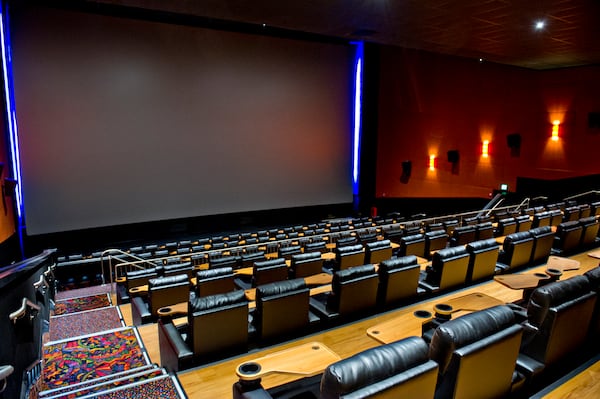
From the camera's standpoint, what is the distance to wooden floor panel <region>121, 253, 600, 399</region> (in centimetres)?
344

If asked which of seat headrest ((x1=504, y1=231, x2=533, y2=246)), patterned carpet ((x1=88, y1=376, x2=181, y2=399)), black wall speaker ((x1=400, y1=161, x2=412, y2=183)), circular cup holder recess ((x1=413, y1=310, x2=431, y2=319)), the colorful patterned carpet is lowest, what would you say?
the colorful patterned carpet

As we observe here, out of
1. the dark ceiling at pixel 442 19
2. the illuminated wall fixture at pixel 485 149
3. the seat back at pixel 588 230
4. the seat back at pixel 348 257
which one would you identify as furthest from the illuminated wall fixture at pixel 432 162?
the seat back at pixel 348 257

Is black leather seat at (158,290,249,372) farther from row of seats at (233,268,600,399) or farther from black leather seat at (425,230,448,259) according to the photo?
black leather seat at (425,230,448,259)

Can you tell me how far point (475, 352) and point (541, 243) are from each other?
15.9 ft

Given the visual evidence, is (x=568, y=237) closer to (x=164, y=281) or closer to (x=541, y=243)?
(x=541, y=243)

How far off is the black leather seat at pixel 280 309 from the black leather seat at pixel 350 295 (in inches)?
16.0

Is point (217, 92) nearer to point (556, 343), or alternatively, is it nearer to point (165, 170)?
point (165, 170)

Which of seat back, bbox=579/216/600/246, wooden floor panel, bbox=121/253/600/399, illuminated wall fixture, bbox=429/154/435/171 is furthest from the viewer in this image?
illuminated wall fixture, bbox=429/154/435/171

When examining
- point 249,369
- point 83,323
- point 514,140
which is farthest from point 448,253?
point 514,140

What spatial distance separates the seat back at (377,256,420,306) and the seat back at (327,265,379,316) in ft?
0.47

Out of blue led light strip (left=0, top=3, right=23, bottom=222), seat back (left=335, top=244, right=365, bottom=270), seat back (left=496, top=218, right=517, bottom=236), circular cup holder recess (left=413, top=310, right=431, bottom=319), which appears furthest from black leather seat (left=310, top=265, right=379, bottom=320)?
blue led light strip (left=0, top=3, right=23, bottom=222)

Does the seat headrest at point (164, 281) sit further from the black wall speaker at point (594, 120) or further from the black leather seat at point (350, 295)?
the black wall speaker at point (594, 120)

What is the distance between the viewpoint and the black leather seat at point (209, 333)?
3.75 meters

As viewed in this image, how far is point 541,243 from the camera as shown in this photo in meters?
6.48
